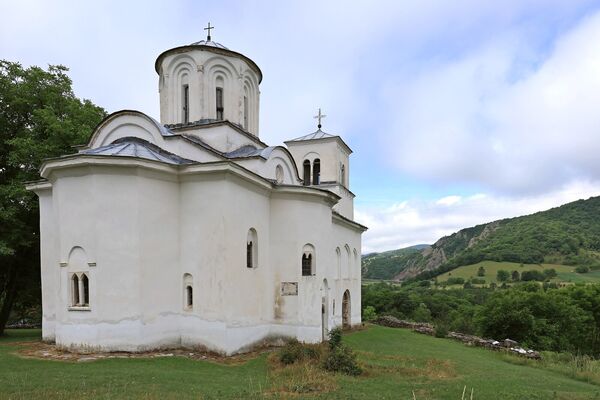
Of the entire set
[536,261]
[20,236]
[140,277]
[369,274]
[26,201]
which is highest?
[26,201]

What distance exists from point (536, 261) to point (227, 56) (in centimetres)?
8775

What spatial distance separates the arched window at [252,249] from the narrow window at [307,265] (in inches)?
78.7

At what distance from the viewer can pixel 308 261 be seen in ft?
50.1

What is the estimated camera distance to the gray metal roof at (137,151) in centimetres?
1204

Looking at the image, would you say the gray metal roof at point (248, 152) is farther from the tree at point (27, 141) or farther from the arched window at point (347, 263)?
the arched window at point (347, 263)

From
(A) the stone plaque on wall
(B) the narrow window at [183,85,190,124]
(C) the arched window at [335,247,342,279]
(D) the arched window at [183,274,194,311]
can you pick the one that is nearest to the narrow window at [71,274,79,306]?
(D) the arched window at [183,274,194,311]

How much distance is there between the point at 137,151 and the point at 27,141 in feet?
19.1

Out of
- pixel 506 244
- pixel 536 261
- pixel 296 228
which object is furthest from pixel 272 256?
pixel 506 244

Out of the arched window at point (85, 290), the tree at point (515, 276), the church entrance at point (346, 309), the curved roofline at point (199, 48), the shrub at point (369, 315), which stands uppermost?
the curved roofline at point (199, 48)

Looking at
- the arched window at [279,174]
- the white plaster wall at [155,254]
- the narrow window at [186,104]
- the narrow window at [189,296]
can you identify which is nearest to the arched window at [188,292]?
the narrow window at [189,296]

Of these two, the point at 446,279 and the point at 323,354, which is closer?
the point at 323,354

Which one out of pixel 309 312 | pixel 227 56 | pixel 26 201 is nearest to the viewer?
pixel 309 312

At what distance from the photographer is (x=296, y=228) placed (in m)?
15.0

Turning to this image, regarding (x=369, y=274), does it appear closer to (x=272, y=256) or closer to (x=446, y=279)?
(x=446, y=279)
